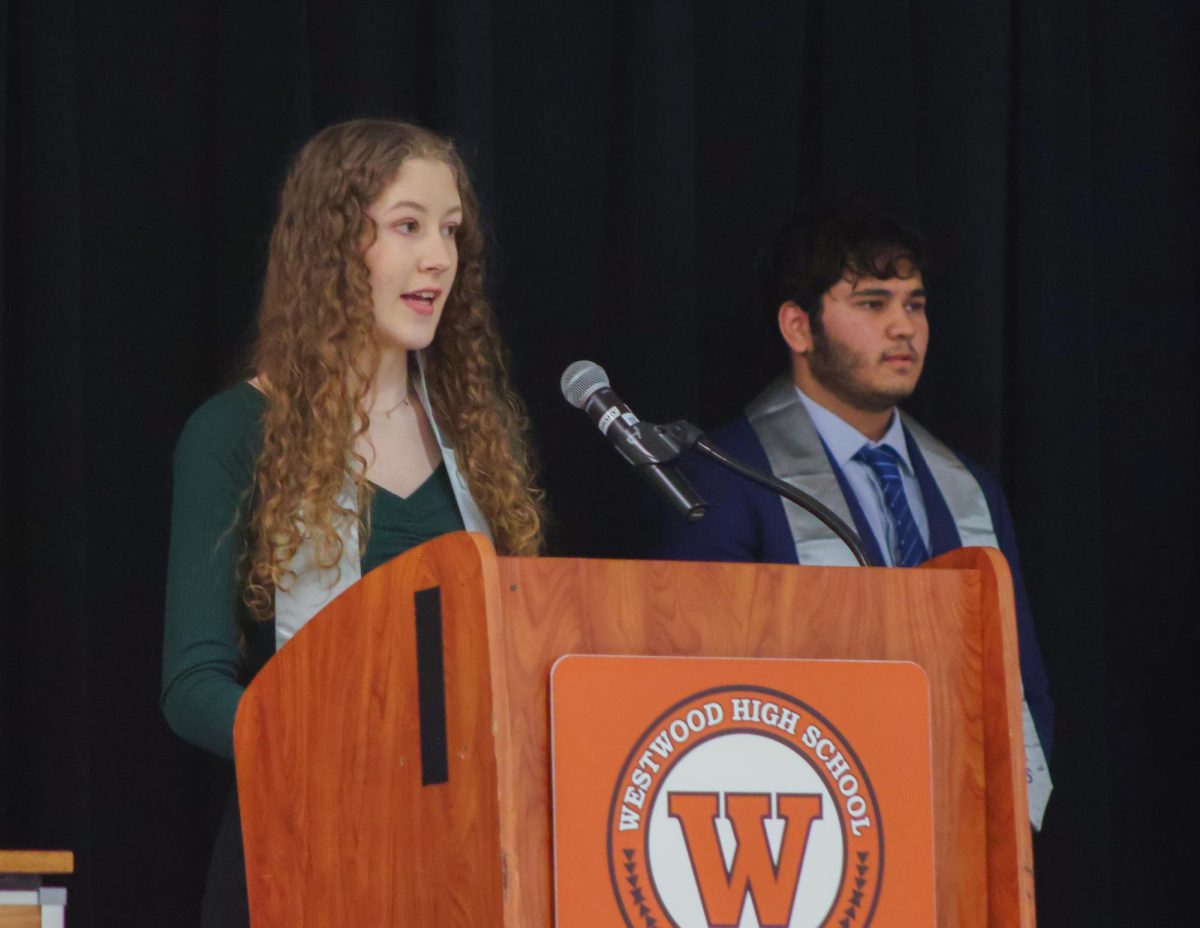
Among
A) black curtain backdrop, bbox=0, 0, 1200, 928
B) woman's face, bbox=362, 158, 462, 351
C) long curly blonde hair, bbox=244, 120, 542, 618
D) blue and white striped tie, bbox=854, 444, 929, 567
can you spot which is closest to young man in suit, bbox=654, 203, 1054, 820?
blue and white striped tie, bbox=854, 444, 929, 567

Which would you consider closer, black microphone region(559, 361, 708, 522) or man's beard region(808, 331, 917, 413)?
black microphone region(559, 361, 708, 522)

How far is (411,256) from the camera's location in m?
2.09

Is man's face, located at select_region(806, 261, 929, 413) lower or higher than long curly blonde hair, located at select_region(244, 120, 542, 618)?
higher

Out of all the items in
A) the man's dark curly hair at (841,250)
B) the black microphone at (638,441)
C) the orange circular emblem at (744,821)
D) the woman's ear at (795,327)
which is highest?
the man's dark curly hair at (841,250)

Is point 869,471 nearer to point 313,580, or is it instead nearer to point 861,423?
point 861,423

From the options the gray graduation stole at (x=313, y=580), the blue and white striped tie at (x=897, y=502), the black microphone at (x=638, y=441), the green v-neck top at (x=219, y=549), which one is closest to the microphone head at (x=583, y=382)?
the black microphone at (x=638, y=441)

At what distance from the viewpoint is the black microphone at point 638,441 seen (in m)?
1.63

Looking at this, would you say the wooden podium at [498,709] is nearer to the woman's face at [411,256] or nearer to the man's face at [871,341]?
the woman's face at [411,256]

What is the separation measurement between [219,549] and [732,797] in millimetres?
700

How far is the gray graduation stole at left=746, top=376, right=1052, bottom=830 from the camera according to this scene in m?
2.67

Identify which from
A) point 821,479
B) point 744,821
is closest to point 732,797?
point 744,821

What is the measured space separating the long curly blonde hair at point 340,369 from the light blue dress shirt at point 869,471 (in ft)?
2.33

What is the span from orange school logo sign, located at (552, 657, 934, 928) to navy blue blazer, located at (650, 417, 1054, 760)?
3.94ft

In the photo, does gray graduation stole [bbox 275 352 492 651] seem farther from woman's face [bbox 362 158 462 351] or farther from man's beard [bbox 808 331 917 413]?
man's beard [bbox 808 331 917 413]
